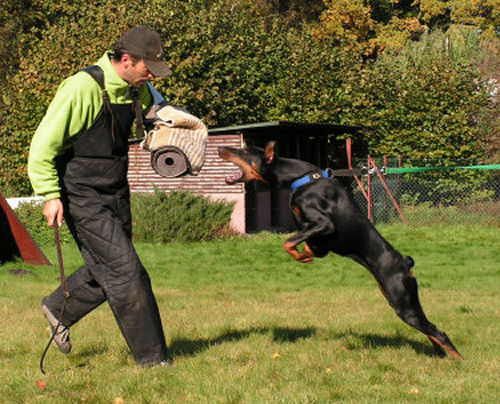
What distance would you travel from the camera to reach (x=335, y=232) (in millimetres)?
5402

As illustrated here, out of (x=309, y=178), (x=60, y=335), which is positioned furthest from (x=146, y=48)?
(x=60, y=335)

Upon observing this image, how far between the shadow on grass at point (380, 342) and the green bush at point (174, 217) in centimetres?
1050

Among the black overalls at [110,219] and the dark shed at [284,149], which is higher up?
the black overalls at [110,219]

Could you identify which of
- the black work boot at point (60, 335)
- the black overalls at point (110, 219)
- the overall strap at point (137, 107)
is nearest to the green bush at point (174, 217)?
the black work boot at point (60, 335)

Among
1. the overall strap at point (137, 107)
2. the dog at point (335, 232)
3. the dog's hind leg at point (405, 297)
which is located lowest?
the dog's hind leg at point (405, 297)

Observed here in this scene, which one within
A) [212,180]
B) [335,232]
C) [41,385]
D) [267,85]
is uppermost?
[335,232]

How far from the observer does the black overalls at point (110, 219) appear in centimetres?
514

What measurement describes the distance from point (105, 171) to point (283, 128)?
1446cm

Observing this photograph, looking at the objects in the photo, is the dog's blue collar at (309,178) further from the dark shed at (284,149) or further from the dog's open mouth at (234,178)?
the dark shed at (284,149)

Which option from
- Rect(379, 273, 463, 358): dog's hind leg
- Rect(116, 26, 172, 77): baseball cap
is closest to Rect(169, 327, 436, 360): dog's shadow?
Rect(379, 273, 463, 358): dog's hind leg

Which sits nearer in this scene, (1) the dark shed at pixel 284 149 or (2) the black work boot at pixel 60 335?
(2) the black work boot at pixel 60 335

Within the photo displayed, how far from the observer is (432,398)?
465cm

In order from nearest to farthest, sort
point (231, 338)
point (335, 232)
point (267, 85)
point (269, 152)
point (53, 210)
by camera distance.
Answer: point (53, 210), point (335, 232), point (269, 152), point (231, 338), point (267, 85)

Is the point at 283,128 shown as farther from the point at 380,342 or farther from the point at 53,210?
the point at 53,210
